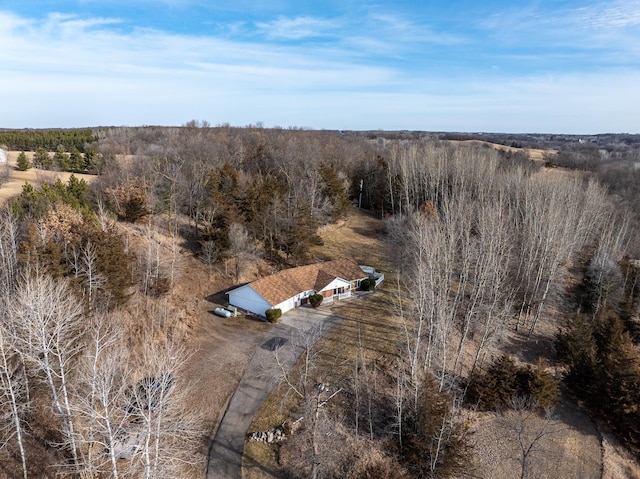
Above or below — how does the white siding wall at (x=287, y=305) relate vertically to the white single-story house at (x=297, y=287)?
below

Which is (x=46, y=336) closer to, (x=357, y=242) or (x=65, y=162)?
(x=357, y=242)

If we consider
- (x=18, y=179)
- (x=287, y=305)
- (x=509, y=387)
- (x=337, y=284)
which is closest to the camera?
(x=509, y=387)

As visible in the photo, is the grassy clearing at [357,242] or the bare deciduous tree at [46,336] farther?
the grassy clearing at [357,242]

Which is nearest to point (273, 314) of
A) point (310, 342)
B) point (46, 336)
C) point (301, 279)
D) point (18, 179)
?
point (301, 279)

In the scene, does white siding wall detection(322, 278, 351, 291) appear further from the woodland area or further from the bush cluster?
the bush cluster

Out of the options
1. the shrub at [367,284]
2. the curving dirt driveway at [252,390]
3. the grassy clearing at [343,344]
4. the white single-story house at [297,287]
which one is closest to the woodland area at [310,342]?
the grassy clearing at [343,344]

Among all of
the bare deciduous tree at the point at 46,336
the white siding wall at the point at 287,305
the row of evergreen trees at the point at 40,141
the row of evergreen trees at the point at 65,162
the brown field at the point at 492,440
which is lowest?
the brown field at the point at 492,440

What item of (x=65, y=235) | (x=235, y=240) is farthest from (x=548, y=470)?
(x=65, y=235)

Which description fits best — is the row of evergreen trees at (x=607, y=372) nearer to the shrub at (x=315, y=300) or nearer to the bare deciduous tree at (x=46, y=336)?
the shrub at (x=315, y=300)
